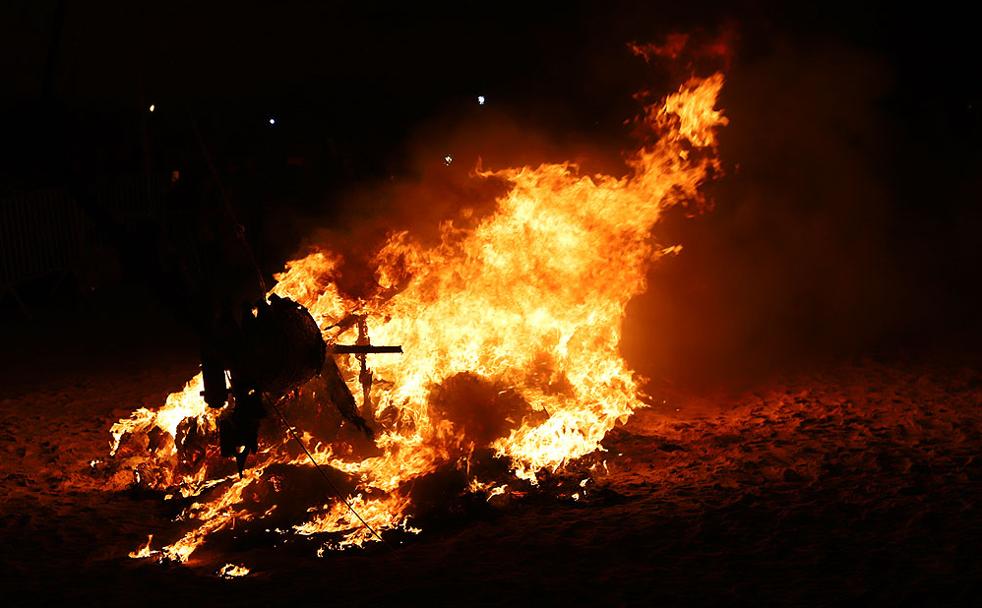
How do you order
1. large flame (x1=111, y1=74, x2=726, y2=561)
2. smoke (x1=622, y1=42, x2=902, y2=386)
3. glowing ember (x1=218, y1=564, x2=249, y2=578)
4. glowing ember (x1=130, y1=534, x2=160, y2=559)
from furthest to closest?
smoke (x1=622, y1=42, x2=902, y2=386)
large flame (x1=111, y1=74, x2=726, y2=561)
glowing ember (x1=130, y1=534, x2=160, y2=559)
glowing ember (x1=218, y1=564, x2=249, y2=578)

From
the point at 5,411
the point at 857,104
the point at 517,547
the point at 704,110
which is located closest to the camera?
the point at 517,547

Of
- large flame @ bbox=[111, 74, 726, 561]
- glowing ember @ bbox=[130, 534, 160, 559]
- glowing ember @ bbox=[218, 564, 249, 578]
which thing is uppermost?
large flame @ bbox=[111, 74, 726, 561]

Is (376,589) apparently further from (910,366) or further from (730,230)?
(730,230)

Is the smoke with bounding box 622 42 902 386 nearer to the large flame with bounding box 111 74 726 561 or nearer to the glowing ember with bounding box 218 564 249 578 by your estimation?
the large flame with bounding box 111 74 726 561

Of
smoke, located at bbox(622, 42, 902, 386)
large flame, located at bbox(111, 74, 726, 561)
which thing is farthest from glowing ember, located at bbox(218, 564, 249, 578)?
smoke, located at bbox(622, 42, 902, 386)

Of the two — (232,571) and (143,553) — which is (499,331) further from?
(143,553)

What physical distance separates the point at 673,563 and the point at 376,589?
2.05 meters

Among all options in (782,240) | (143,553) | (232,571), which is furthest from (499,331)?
(782,240)

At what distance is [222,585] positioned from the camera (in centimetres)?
555

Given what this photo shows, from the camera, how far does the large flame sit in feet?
25.0

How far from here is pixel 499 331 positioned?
8.40 meters

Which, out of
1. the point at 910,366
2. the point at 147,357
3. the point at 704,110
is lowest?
the point at 910,366

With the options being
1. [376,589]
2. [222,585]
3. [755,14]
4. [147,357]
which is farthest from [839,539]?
[755,14]

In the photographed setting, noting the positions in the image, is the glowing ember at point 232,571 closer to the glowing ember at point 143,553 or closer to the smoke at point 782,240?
the glowing ember at point 143,553
